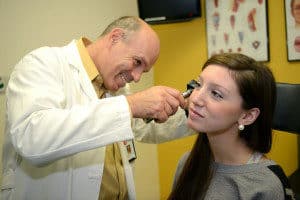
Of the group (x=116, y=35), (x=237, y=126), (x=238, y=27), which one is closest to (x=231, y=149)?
(x=237, y=126)

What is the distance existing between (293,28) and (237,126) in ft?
4.04

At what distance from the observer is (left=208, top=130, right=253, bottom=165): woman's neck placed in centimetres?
126

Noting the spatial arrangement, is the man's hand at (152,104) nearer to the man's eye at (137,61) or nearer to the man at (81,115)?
the man at (81,115)

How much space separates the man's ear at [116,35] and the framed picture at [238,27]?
1308mm

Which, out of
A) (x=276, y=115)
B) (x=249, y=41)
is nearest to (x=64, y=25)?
(x=249, y=41)

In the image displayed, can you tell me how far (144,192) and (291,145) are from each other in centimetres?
123

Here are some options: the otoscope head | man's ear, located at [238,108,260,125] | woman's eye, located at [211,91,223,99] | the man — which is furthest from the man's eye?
man's ear, located at [238,108,260,125]

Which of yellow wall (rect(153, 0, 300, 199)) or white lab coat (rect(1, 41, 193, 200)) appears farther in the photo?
yellow wall (rect(153, 0, 300, 199))

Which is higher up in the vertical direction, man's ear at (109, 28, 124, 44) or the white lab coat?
man's ear at (109, 28, 124, 44)

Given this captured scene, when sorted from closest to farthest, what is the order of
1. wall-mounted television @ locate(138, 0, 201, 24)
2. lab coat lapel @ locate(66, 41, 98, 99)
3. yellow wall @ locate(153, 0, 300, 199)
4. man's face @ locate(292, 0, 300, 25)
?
lab coat lapel @ locate(66, 41, 98, 99) → man's face @ locate(292, 0, 300, 25) → yellow wall @ locate(153, 0, 300, 199) → wall-mounted television @ locate(138, 0, 201, 24)

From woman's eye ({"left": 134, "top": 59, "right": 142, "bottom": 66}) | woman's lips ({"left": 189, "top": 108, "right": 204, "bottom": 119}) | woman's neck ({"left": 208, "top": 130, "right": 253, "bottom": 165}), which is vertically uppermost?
woman's eye ({"left": 134, "top": 59, "right": 142, "bottom": 66})

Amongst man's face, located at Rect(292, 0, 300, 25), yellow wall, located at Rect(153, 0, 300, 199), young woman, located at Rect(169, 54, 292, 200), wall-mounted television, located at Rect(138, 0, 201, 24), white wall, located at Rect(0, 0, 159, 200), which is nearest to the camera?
young woman, located at Rect(169, 54, 292, 200)

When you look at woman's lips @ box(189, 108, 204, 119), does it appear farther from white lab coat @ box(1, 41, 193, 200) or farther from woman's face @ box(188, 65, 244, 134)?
white lab coat @ box(1, 41, 193, 200)

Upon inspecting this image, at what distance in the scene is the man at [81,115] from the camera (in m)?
1.02
